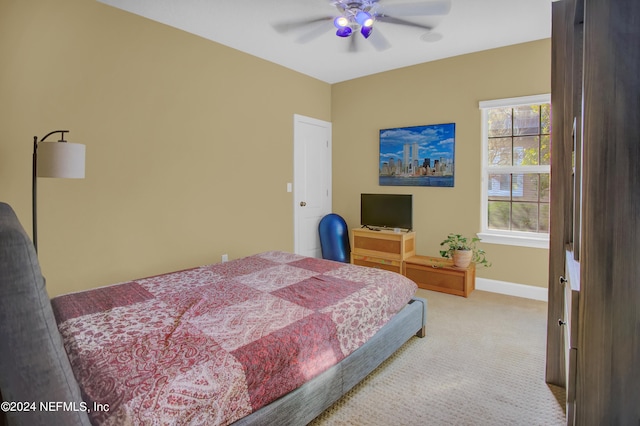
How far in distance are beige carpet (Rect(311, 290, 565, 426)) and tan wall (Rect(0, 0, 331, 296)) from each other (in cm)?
231

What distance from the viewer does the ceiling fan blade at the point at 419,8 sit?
2679mm

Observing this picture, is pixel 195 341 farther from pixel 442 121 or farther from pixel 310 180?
pixel 442 121

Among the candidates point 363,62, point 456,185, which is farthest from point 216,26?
point 456,185

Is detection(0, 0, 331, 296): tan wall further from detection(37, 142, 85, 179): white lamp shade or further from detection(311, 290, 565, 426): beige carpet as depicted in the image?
detection(311, 290, 565, 426): beige carpet

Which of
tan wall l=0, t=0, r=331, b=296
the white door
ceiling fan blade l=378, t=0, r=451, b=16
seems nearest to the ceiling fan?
ceiling fan blade l=378, t=0, r=451, b=16

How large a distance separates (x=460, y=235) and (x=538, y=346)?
5.59 ft

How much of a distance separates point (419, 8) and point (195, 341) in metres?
2.76

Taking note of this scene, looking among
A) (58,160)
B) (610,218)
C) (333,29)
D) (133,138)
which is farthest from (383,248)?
(610,218)

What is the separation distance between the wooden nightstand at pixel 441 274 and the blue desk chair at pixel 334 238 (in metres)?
0.96

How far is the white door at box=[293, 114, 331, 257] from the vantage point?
4969 millimetres

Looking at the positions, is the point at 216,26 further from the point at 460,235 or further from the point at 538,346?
the point at 538,346

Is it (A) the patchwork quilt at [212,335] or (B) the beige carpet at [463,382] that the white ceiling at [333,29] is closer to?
(A) the patchwork quilt at [212,335]

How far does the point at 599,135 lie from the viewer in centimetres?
97

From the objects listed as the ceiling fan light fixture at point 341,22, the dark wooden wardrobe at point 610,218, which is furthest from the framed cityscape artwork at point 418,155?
the dark wooden wardrobe at point 610,218
